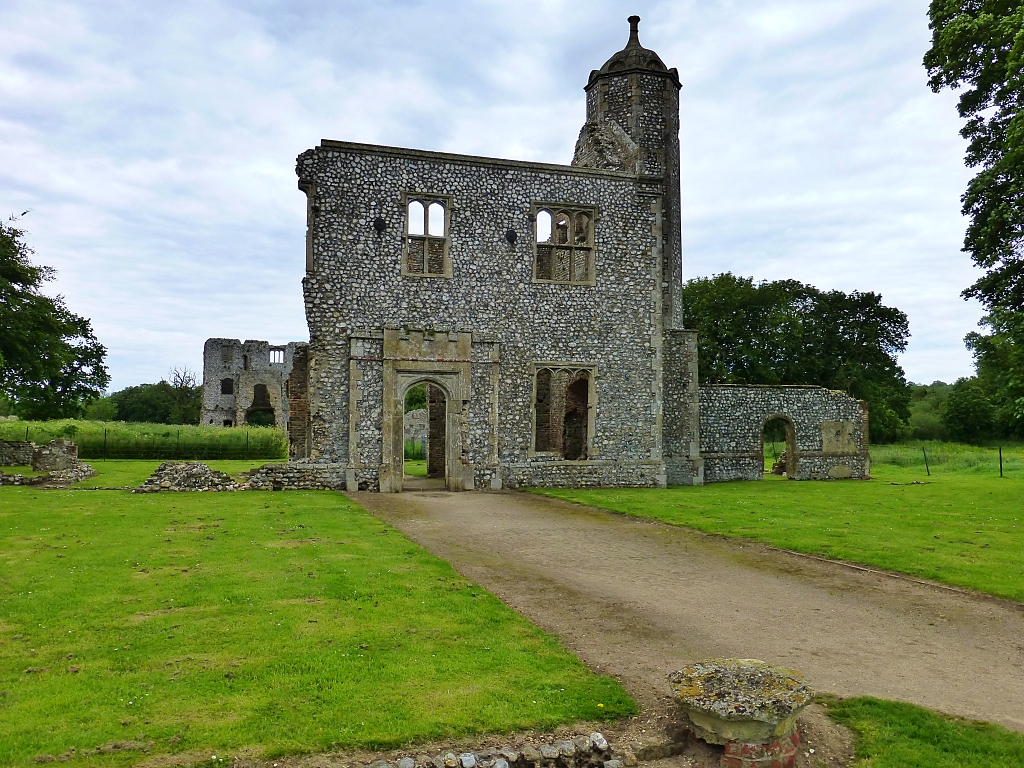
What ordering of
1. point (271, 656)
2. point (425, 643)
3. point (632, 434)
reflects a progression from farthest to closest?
point (632, 434) → point (425, 643) → point (271, 656)

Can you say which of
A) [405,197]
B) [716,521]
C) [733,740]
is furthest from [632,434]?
[733,740]

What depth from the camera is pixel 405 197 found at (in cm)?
2131

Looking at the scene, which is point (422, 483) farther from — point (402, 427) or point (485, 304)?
point (485, 304)

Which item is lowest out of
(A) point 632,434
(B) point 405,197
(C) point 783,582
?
(C) point 783,582

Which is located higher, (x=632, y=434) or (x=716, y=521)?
(x=632, y=434)

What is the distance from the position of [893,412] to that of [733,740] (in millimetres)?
52353

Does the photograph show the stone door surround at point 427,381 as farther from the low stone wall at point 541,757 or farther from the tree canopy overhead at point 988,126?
the low stone wall at point 541,757

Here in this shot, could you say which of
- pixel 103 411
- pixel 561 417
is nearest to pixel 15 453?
pixel 561 417

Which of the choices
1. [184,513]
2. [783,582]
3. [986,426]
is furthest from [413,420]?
[986,426]

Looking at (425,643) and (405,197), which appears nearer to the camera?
(425,643)

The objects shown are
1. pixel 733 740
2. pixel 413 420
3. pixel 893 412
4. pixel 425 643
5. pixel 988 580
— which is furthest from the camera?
pixel 893 412

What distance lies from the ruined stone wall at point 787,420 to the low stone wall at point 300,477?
1316 cm

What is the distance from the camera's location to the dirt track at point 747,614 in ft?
20.4

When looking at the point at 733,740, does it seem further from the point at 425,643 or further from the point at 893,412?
the point at 893,412
